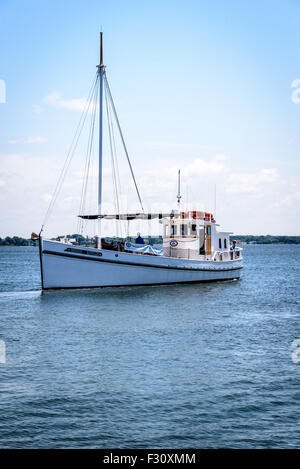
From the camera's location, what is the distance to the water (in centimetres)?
1042

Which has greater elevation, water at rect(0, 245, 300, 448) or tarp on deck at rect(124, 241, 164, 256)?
tarp on deck at rect(124, 241, 164, 256)

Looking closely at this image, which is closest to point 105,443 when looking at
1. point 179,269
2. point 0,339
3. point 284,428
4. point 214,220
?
point 284,428

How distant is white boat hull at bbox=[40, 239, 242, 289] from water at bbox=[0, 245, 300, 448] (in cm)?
543

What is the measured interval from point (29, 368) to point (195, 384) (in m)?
5.07

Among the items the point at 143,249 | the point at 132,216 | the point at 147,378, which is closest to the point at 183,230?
the point at 132,216

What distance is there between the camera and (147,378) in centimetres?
1391

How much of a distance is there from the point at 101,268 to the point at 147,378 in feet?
62.3

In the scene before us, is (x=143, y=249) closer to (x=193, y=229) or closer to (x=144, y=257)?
(x=144, y=257)

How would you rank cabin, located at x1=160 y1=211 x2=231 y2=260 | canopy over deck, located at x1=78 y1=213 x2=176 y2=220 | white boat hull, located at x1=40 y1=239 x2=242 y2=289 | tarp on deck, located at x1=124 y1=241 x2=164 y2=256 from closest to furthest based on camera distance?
white boat hull, located at x1=40 y1=239 x2=242 y2=289, tarp on deck, located at x1=124 y1=241 x2=164 y2=256, canopy over deck, located at x1=78 y1=213 x2=176 y2=220, cabin, located at x1=160 y1=211 x2=231 y2=260

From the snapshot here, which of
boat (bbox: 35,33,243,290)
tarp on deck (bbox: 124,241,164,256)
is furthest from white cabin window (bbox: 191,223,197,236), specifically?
tarp on deck (bbox: 124,241,164,256)

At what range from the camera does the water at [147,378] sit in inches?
410

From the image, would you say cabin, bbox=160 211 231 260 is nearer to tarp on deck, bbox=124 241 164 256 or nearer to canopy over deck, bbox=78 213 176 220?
canopy over deck, bbox=78 213 176 220

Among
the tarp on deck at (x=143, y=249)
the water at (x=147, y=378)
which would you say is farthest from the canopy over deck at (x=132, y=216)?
the water at (x=147, y=378)
